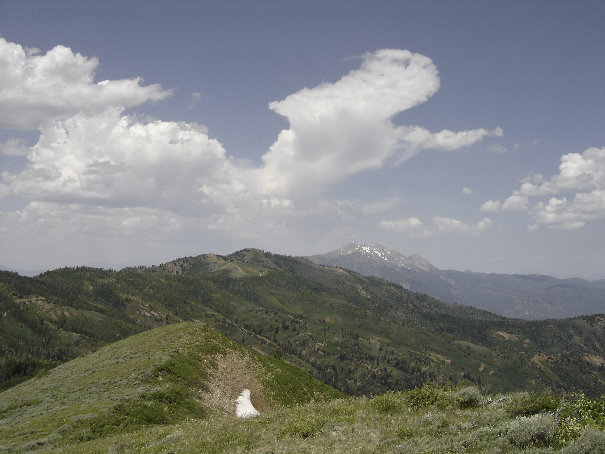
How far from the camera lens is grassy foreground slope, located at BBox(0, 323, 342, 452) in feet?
99.2

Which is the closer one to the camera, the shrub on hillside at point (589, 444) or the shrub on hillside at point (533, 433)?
the shrub on hillside at point (589, 444)

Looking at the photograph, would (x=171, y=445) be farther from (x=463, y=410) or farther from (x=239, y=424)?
(x=463, y=410)

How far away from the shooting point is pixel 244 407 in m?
41.5

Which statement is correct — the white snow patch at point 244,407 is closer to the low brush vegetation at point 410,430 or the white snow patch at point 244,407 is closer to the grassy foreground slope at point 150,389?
the grassy foreground slope at point 150,389

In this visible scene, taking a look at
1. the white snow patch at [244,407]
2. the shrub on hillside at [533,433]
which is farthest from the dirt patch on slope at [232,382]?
the shrub on hillside at [533,433]

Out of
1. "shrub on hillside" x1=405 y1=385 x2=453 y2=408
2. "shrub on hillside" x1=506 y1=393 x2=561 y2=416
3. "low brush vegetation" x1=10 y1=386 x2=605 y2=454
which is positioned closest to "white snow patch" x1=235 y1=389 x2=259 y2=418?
"low brush vegetation" x1=10 y1=386 x2=605 y2=454

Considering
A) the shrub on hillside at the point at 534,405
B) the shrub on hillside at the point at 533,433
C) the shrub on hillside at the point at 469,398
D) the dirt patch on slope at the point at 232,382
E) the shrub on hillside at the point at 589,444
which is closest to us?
the shrub on hillside at the point at 589,444

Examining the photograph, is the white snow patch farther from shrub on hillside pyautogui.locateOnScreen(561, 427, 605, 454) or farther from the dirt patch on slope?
shrub on hillside pyautogui.locateOnScreen(561, 427, 605, 454)

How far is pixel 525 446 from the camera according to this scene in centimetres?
1195

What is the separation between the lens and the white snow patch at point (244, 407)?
39594mm

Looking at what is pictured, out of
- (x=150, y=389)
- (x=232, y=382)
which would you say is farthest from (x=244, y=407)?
(x=150, y=389)

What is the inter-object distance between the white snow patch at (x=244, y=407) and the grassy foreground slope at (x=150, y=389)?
782mm

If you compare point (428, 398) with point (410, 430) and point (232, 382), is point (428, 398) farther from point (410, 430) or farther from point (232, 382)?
point (232, 382)

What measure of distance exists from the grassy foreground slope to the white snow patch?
0.78 meters
